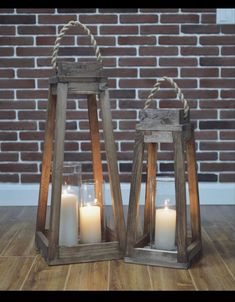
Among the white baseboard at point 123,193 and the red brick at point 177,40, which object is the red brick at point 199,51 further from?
the white baseboard at point 123,193

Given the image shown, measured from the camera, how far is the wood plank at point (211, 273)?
4.03 feet

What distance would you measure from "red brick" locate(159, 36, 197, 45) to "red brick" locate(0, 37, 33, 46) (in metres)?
0.67

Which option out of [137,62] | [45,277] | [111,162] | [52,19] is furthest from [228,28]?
[45,277]

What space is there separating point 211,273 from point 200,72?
1.24 m

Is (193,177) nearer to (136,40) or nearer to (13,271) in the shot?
(13,271)

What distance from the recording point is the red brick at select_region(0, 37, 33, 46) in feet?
7.47

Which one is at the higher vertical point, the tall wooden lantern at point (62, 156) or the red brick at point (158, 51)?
the red brick at point (158, 51)

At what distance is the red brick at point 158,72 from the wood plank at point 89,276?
45.7 inches

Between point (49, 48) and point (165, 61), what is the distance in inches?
23.2

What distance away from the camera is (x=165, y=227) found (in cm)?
140

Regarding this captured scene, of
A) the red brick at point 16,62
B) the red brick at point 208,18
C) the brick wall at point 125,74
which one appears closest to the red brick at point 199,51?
the brick wall at point 125,74

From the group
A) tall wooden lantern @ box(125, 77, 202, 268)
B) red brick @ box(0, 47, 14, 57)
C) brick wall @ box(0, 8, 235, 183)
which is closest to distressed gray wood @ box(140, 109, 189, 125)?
tall wooden lantern @ box(125, 77, 202, 268)

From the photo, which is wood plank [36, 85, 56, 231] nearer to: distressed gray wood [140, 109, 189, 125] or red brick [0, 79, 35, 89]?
distressed gray wood [140, 109, 189, 125]

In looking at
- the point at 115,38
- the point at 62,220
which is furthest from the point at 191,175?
the point at 115,38
